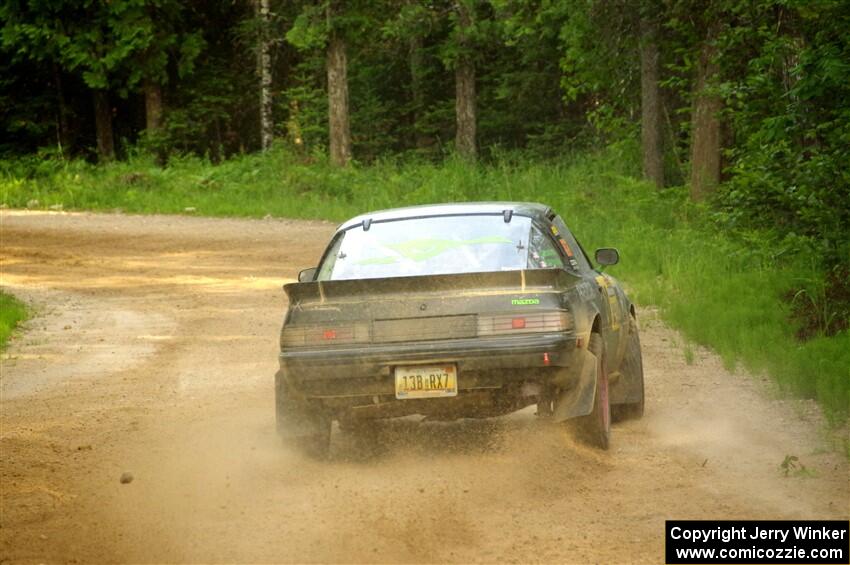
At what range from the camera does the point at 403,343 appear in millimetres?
8141

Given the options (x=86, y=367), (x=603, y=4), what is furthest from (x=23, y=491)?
(x=603, y=4)

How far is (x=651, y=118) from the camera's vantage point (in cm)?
2709

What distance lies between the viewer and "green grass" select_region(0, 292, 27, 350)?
1530 cm

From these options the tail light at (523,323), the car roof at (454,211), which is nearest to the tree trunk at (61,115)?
the car roof at (454,211)

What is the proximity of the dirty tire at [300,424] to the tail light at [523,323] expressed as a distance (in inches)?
46.7

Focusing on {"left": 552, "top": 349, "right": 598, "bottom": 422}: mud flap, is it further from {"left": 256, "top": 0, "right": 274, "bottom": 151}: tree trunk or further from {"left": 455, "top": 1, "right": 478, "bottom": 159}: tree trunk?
{"left": 256, "top": 0, "right": 274, "bottom": 151}: tree trunk

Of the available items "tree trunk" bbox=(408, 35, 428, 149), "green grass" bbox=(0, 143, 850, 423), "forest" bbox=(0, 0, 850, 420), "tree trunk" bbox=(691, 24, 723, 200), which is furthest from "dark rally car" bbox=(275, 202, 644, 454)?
"tree trunk" bbox=(408, 35, 428, 149)

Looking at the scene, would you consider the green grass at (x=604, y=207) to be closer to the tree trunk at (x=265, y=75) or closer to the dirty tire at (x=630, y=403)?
the dirty tire at (x=630, y=403)

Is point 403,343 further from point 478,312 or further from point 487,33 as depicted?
point 487,33

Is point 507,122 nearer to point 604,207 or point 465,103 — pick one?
point 465,103

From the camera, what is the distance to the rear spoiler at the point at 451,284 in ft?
26.8

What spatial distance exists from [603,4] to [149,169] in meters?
15.1

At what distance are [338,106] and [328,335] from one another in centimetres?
2862

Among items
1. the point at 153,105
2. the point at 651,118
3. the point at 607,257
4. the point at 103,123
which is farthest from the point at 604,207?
the point at 103,123
